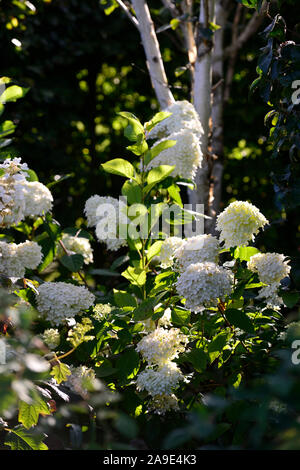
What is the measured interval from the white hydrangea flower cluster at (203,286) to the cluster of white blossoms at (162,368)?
0.11 m

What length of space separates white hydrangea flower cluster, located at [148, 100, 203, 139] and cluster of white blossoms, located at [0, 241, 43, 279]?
2.24 ft

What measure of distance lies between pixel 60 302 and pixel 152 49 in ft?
4.84

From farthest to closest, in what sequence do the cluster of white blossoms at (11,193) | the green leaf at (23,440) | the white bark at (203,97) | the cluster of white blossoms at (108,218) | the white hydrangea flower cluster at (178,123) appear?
the white bark at (203,97) < the white hydrangea flower cluster at (178,123) < the cluster of white blossoms at (108,218) < the cluster of white blossoms at (11,193) < the green leaf at (23,440)

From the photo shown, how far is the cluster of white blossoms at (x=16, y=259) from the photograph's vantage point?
139 cm

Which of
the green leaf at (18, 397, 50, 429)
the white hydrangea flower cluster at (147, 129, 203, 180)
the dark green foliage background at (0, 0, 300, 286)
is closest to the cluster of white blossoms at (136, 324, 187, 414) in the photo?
the green leaf at (18, 397, 50, 429)

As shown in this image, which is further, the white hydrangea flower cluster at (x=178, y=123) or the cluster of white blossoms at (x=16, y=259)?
the white hydrangea flower cluster at (x=178, y=123)

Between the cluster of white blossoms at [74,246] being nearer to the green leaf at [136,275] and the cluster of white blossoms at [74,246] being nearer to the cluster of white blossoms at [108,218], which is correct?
the cluster of white blossoms at [108,218]

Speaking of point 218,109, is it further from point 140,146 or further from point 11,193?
point 11,193

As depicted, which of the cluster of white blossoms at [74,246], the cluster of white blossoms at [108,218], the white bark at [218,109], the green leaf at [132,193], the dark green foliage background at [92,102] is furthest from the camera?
the dark green foliage background at [92,102]

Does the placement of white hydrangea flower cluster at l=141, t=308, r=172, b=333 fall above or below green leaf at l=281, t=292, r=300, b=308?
below

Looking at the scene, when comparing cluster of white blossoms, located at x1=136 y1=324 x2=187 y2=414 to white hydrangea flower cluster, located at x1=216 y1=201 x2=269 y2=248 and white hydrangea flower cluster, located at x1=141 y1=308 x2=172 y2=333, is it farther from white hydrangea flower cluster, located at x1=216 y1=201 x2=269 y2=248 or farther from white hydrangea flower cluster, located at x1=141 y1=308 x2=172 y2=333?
white hydrangea flower cluster, located at x1=216 y1=201 x2=269 y2=248

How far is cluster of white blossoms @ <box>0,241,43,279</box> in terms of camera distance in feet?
4.57

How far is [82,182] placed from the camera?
157 inches

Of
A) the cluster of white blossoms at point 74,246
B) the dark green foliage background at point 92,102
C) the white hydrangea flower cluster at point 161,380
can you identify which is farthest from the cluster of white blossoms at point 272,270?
the dark green foliage background at point 92,102
